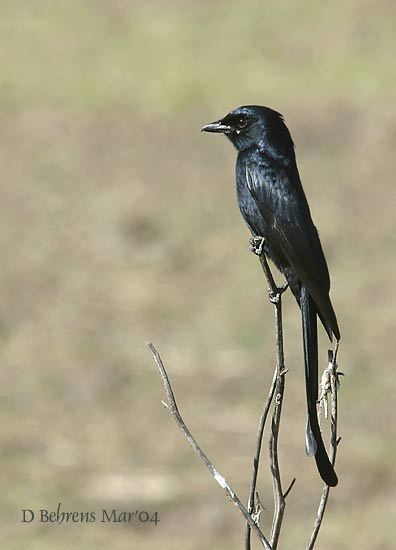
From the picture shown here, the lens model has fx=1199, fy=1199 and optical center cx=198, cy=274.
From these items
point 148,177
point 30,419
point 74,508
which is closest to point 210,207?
point 148,177

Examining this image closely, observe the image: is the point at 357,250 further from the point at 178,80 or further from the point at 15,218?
the point at 178,80

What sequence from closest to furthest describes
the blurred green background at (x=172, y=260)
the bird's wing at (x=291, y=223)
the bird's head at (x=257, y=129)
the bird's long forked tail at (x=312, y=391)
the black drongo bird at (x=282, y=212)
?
1. the bird's long forked tail at (x=312, y=391)
2. the black drongo bird at (x=282, y=212)
3. the bird's wing at (x=291, y=223)
4. the bird's head at (x=257, y=129)
5. the blurred green background at (x=172, y=260)

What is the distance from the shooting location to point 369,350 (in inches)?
396

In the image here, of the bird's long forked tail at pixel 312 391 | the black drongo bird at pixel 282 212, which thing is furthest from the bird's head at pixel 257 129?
the bird's long forked tail at pixel 312 391

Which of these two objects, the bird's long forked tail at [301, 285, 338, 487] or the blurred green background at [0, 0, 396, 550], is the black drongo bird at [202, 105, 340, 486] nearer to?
the bird's long forked tail at [301, 285, 338, 487]

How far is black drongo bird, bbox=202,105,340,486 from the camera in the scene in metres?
3.95

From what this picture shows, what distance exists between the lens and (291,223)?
13.8 ft

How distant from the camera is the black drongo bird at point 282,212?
12.9ft

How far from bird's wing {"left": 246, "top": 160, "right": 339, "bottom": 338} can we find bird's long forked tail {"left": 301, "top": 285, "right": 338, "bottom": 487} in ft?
0.22

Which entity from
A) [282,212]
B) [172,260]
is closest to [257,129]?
[282,212]

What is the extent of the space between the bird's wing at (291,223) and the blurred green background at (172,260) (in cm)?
340

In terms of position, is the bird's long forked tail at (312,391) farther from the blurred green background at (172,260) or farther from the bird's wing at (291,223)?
the blurred green background at (172,260)

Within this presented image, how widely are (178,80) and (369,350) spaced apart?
7.32 meters

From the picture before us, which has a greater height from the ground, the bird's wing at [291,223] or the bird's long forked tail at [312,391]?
the bird's wing at [291,223]
